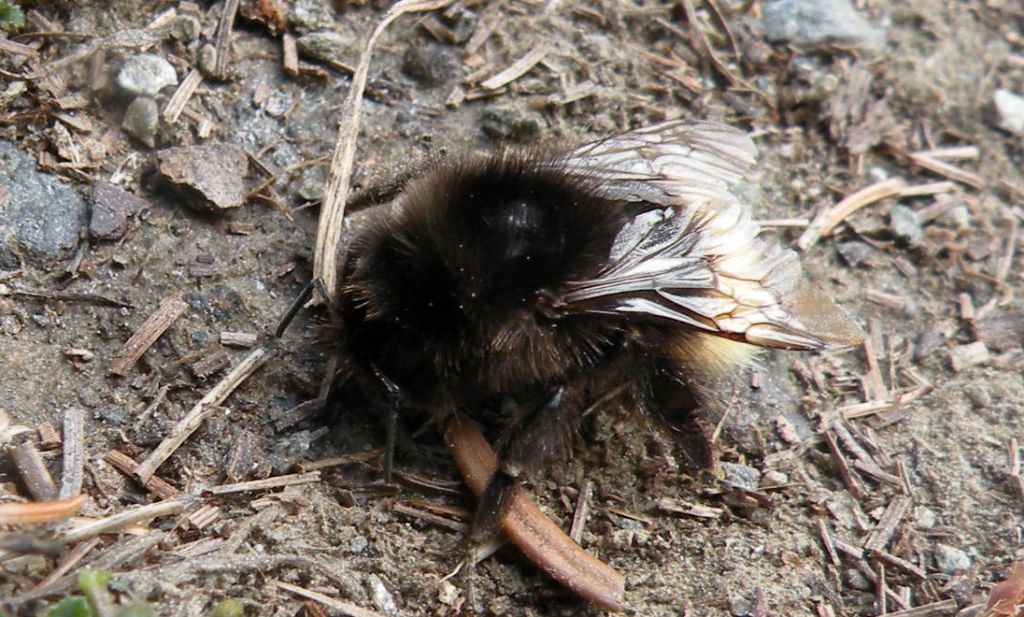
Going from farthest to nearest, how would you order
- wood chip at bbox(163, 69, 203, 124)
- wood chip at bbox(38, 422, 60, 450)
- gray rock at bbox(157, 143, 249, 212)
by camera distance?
wood chip at bbox(163, 69, 203, 124) → gray rock at bbox(157, 143, 249, 212) → wood chip at bbox(38, 422, 60, 450)

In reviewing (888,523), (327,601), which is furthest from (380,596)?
(888,523)

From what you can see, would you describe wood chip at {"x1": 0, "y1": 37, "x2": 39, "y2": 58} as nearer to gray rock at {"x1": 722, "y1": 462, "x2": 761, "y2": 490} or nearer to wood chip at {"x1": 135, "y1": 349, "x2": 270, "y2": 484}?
wood chip at {"x1": 135, "y1": 349, "x2": 270, "y2": 484}

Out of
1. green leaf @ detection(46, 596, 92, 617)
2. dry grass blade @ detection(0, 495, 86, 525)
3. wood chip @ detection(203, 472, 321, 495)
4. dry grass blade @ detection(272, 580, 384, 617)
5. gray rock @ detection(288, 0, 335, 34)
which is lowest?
dry grass blade @ detection(272, 580, 384, 617)

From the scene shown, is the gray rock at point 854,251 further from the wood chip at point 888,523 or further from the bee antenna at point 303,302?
the bee antenna at point 303,302

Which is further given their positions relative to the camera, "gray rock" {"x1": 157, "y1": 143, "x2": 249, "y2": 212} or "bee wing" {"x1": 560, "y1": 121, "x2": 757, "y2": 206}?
"gray rock" {"x1": 157, "y1": 143, "x2": 249, "y2": 212}

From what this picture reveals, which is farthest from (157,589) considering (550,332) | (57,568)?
(550,332)

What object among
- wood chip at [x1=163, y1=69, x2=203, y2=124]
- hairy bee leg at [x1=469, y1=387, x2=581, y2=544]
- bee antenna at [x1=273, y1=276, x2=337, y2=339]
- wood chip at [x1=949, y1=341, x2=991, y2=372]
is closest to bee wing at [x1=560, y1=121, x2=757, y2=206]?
hairy bee leg at [x1=469, y1=387, x2=581, y2=544]

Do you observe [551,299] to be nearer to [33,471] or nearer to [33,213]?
[33,471]
